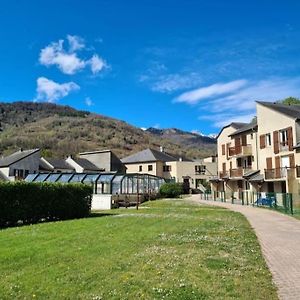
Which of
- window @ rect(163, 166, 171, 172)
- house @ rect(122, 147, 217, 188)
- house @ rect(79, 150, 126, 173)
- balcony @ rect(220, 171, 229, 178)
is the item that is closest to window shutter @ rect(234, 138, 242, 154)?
balcony @ rect(220, 171, 229, 178)

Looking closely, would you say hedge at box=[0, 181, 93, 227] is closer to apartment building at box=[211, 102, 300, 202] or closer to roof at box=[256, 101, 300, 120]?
apartment building at box=[211, 102, 300, 202]

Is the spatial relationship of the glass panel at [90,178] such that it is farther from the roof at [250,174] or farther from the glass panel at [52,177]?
the roof at [250,174]

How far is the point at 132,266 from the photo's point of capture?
30.7ft

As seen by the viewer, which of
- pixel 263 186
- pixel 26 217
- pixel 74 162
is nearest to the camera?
pixel 26 217

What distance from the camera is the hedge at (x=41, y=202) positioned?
20.3 m

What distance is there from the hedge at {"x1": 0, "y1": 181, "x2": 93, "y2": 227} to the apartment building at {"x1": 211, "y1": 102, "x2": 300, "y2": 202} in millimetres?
20859

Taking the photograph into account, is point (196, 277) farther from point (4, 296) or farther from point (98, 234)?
point (98, 234)

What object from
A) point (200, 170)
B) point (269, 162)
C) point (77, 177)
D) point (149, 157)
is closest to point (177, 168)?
point (200, 170)

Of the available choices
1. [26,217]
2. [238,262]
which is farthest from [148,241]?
[26,217]

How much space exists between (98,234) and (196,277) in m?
7.35

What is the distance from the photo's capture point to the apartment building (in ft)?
132

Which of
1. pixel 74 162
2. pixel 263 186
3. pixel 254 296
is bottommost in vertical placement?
pixel 254 296

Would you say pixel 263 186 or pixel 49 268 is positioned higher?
pixel 263 186

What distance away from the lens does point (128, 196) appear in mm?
41031
